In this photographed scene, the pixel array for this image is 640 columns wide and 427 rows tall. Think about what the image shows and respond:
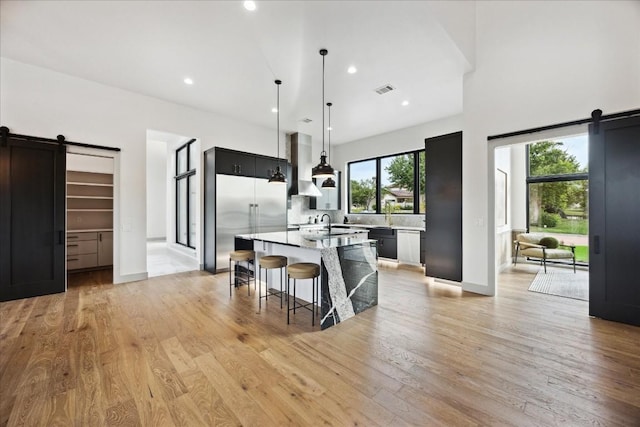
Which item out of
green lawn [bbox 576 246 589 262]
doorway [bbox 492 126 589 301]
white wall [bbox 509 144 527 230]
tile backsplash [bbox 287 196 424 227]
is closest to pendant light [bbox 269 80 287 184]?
tile backsplash [bbox 287 196 424 227]

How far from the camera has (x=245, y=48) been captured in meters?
3.68

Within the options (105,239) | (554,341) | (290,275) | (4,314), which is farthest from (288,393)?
(105,239)

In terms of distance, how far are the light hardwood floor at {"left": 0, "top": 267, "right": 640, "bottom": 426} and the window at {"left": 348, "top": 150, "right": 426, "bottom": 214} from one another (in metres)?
3.76

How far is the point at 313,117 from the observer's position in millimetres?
6289

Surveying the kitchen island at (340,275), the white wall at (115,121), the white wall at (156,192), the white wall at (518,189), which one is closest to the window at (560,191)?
the white wall at (518,189)

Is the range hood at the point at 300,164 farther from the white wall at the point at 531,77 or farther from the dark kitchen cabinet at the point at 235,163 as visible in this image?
the white wall at the point at 531,77

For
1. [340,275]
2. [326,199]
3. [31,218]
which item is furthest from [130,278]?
[326,199]

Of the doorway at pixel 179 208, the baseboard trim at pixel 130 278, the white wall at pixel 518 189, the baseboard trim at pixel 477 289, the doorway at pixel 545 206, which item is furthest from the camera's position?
the white wall at pixel 518 189

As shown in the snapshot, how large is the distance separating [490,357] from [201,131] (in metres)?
6.26

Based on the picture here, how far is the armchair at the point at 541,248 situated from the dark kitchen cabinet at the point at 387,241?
284cm

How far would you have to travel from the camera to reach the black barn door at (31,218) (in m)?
3.98

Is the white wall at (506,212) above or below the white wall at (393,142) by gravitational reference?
below

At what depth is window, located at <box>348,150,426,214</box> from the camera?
7066 mm

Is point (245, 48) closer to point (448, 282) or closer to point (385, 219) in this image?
point (448, 282)
